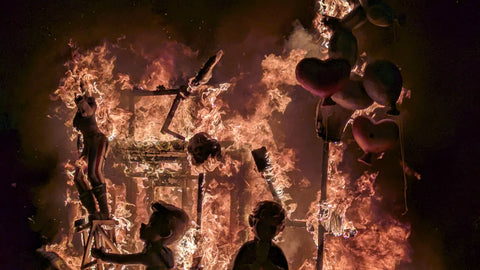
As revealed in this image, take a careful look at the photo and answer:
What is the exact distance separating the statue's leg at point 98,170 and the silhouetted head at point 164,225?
0.54 metres

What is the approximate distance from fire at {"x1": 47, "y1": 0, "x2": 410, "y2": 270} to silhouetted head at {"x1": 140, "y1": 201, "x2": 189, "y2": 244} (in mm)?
410

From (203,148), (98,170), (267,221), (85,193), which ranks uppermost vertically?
(203,148)

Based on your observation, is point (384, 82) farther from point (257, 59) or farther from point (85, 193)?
point (85, 193)

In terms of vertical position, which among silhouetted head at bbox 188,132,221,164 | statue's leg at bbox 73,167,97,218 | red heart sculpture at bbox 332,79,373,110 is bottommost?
statue's leg at bbox 73,167,97,218

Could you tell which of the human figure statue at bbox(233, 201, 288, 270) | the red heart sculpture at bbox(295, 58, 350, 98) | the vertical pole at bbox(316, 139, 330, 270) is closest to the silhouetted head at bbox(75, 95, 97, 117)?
the human figure statue at bbox(233, 201, 288, 270)

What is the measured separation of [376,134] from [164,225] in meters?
1.24

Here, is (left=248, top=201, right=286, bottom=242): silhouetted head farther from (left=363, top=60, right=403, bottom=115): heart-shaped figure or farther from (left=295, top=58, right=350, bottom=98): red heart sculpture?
(left=363, top=60, right=403, bottom=115): heart-shaped figure

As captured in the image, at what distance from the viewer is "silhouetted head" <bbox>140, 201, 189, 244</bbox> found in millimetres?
2297

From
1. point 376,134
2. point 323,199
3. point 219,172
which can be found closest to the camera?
point 376,134

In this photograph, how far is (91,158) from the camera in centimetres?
273

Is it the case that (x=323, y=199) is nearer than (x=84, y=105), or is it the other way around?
(x=323, y=199)

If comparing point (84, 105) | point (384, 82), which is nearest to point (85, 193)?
point (84, 105)

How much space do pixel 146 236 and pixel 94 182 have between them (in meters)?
0.66

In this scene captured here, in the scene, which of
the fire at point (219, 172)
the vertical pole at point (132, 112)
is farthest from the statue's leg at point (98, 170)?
the vertical pole at point (132, 112)
